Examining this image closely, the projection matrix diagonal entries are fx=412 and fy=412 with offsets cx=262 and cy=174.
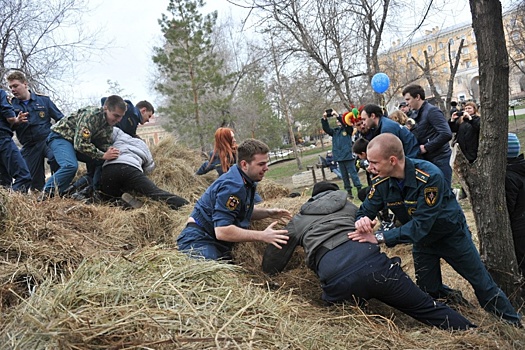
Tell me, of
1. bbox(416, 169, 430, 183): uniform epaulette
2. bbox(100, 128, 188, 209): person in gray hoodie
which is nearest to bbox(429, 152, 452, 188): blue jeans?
bbox(416, 169, 430, 183): uniform epaulette

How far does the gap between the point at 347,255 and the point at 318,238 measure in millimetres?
259

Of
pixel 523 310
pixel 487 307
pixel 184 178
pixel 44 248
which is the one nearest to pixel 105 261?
pixel 44 248

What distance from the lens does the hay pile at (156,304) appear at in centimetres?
163

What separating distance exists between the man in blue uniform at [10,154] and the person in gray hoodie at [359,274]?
3.98m

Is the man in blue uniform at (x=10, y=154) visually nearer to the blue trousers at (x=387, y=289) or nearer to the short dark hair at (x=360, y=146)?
the short dark hair at (x=360, y=146)

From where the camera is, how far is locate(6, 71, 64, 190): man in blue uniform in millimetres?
5574

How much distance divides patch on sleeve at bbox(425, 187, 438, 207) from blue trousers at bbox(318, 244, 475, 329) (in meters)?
0.45

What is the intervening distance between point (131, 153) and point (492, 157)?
389cm

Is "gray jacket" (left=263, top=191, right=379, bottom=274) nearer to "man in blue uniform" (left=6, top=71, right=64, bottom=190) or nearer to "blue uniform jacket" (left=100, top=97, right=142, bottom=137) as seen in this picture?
"blue uniform jacket" (left=100, top=97, right=142, bottom=137)

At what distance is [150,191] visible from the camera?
499 centimetres

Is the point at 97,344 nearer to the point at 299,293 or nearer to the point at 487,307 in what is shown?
the point at 299,293

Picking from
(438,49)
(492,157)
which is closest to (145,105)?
(492,157)

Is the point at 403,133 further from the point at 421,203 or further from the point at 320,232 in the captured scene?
the point at 320,232

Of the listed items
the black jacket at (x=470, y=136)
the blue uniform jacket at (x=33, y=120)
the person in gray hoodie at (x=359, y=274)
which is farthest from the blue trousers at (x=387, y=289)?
the blue uniform jacket at (x=33, y=120)
